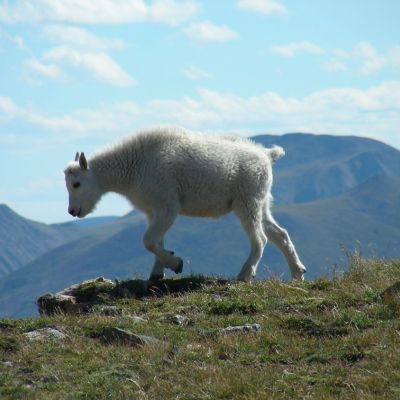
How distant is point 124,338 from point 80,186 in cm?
624

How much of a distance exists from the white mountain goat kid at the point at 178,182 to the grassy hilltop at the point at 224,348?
2393 millimetres

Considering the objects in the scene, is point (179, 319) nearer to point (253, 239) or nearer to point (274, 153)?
point (253, 239)

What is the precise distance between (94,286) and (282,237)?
4138 mm

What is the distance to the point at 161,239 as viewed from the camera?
15.4m

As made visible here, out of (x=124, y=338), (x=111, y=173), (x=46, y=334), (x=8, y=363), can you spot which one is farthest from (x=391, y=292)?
(x=111, y=173)

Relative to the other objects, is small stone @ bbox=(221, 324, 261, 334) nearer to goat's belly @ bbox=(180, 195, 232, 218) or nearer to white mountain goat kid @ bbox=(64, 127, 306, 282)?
white mountain goat kid @ bbox=(64, 127, 306, 282)

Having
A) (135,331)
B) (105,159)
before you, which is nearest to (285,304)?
(135,331)

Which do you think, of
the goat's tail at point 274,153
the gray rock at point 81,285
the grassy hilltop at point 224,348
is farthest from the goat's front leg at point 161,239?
the goat's tail at point 274,153

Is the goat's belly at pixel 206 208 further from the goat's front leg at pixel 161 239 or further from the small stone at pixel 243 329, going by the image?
the small stone at pixel 243 329

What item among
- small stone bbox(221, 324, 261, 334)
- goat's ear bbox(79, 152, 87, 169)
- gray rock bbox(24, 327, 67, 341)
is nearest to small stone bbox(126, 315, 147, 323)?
gray rock bbox(24, 327, 67, 341)

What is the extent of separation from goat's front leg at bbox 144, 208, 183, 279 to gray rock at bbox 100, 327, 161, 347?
415cm

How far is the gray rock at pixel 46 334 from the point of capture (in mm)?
10981

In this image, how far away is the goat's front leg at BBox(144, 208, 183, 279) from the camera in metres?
15.1

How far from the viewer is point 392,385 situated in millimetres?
8531
